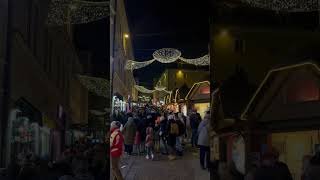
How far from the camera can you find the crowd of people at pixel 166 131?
77.0 inches

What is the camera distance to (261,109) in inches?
73.5

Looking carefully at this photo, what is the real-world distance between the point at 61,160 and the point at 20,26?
78cm

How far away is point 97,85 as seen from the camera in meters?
2.46

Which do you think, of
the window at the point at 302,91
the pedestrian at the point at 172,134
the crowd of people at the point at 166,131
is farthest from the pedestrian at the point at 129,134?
the window at the point at 302,91

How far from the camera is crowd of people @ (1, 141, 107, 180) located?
2.28 metres

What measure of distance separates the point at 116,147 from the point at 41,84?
0.55m

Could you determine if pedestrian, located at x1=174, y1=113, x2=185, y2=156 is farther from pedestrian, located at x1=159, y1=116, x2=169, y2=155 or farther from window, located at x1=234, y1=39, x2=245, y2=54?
window, located at x1=234, y1=39, x2=245, y2=54

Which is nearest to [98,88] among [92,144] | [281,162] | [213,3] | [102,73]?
[102,73]

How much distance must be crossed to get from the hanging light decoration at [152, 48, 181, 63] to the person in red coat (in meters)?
0.51

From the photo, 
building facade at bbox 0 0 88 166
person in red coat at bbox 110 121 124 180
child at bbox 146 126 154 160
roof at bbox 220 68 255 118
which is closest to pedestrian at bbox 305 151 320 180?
roof at bbox 220 68 255 118

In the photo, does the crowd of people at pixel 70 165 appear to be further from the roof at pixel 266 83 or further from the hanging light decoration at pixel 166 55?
the roof at pixel 266 83

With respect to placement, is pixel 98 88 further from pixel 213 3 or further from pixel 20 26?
pixel 213 3

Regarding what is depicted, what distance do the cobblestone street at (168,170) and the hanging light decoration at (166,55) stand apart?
45 cm

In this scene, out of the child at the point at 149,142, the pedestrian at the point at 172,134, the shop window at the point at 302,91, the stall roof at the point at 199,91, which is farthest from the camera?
the child at the point at 149,142
